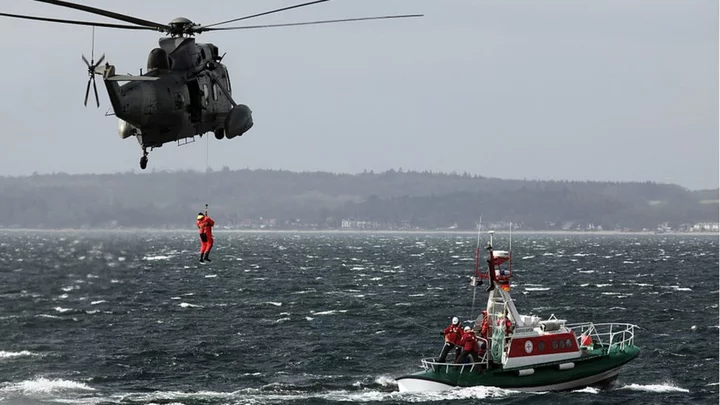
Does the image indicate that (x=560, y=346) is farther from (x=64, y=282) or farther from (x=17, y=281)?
(x=17, y=281)

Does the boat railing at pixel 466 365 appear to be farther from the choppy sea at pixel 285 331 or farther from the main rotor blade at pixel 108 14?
the main rotor blade at pixel 108 14

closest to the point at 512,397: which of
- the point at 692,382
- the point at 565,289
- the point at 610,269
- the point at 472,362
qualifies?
the point at 472,362

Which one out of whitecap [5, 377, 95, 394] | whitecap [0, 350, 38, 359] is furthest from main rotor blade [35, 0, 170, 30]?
whitecap [0, 350, 38, 359]

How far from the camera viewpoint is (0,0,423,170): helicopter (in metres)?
26.1

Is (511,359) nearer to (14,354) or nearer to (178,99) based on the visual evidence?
(178,99)

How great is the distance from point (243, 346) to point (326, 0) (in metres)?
48.6

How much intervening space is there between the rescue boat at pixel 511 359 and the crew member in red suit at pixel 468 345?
0.27 meters

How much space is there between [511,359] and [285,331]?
29.4 metres

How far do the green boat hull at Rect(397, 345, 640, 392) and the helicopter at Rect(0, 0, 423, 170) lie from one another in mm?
21486

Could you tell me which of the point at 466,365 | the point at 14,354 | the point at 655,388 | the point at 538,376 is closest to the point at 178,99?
the point at 466,365

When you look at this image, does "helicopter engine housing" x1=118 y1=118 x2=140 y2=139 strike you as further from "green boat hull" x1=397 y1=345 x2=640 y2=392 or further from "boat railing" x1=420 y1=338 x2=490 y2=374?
"green boat hull" x1=397 y1=345 x2=640 y2=392

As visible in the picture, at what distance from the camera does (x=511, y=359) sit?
46812mm

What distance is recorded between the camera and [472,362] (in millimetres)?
45969

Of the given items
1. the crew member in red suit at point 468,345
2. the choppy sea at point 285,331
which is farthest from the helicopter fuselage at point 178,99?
the choppy sea at point 285,331
